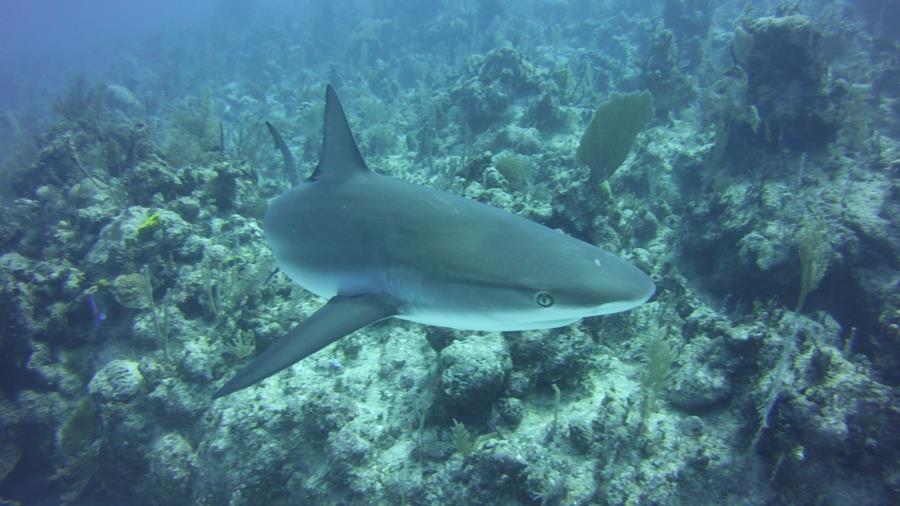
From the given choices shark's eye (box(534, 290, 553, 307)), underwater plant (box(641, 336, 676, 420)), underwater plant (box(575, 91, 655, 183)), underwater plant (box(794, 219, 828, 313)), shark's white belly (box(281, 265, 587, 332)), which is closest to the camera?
shark's eye (box(534, 290, 553, 307))

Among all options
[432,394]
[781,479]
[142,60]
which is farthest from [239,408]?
[142,60]

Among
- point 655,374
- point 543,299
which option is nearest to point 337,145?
point 543,299

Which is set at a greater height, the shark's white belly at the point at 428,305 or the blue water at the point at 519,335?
the shark's white belly at the point at 428,305

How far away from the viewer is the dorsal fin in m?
3.58

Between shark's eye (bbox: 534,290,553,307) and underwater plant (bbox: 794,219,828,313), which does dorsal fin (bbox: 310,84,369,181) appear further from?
underwater plant (bbox: 794,219,828,313)

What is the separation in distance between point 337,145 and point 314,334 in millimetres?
1934

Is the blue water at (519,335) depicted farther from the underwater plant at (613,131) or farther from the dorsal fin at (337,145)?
the dorsal fin at (337,145)

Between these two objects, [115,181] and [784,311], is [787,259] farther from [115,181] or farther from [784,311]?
[115,181]

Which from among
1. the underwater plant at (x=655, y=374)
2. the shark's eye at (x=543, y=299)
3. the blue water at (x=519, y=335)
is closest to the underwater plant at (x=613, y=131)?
the blue water at (x=519, y=335)

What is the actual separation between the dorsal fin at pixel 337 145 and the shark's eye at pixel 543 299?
6.75ft

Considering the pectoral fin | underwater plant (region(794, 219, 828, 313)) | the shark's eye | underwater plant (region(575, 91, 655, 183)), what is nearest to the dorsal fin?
the pectoral fin

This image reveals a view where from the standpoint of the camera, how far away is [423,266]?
251cm

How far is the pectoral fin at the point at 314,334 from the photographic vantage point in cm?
220

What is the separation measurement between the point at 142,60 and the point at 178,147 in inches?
1538
